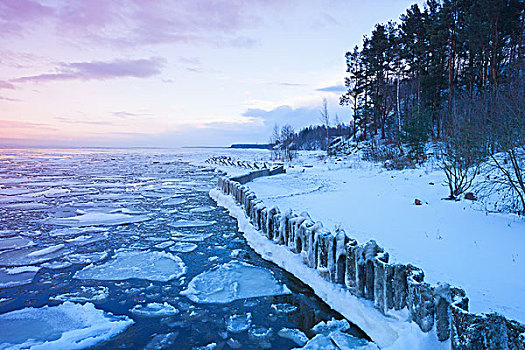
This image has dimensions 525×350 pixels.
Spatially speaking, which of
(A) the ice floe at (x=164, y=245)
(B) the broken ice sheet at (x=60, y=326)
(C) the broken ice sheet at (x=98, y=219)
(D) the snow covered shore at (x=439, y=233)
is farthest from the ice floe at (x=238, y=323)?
(C) the broken ice sheet at (x=98, y=219)

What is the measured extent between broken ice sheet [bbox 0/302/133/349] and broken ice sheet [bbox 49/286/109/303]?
0.17 metres

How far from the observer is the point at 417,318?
286cm

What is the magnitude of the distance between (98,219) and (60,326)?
554 centimetres

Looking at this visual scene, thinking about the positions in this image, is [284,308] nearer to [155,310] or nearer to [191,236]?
[155,310]

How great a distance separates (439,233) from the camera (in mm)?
5719

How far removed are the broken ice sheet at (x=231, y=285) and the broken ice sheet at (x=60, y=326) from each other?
1036mm

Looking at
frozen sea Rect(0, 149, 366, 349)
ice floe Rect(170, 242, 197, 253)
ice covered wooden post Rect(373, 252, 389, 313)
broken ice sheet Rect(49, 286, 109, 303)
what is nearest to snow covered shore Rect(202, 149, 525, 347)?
ice covered wooden post Rect(373, 252, 389, 313)

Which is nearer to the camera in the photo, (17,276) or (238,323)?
(238,323)

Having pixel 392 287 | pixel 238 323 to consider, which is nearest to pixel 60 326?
pixel 238 323

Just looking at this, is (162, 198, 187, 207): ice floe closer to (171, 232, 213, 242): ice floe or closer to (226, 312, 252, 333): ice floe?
(171, 232, 213, 242): ice floe

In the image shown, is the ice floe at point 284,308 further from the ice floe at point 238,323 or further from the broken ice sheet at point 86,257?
the broken ice sheet at point 86,257

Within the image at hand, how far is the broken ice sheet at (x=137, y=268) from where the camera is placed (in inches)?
186

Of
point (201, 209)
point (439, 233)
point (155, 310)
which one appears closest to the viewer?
point (155, 310)

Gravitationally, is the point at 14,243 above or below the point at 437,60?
below
